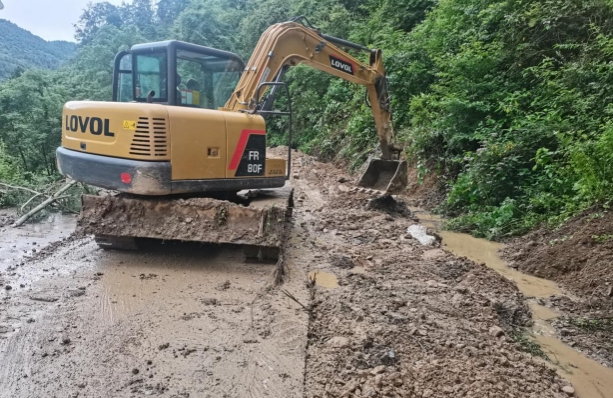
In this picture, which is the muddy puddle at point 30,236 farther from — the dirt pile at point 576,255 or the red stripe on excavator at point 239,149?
the dirt pile at point 576,255

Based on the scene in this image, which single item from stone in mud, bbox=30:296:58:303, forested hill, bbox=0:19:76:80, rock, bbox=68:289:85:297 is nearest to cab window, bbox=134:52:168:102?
rock, bbox=68:289:85:297

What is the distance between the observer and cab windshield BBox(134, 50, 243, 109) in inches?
230

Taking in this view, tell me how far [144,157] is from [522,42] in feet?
25.5

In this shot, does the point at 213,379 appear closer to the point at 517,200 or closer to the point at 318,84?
the point at 517,200

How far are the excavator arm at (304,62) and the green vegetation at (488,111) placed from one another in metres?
1.32

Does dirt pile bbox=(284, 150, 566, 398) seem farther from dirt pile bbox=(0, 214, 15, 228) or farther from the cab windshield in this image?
dirt pile bbox=(0, 214, 15, 228)

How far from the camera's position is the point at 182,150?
5.09 metres

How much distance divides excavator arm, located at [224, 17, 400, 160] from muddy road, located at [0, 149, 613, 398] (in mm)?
2151

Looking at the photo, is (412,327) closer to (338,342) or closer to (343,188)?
(338,342)

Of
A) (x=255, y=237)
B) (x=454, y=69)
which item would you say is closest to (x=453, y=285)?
(x=255, y=237)

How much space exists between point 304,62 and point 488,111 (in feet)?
13.0

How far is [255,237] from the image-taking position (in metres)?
5.09

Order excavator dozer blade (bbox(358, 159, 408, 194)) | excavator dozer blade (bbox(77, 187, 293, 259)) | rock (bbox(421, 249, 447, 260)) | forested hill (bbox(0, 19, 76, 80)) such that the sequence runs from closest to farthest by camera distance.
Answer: excavator dozer blade (bbox(77, 187, 293, 259)) < rock (bbox(421, 249, 447, 260)) < excavator dozer blade (bbox(358, 159, 408, 194)) < forested hill (bbox(0, 19, 76, 80))

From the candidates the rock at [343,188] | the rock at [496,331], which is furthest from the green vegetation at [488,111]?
the rock at [496,331]
